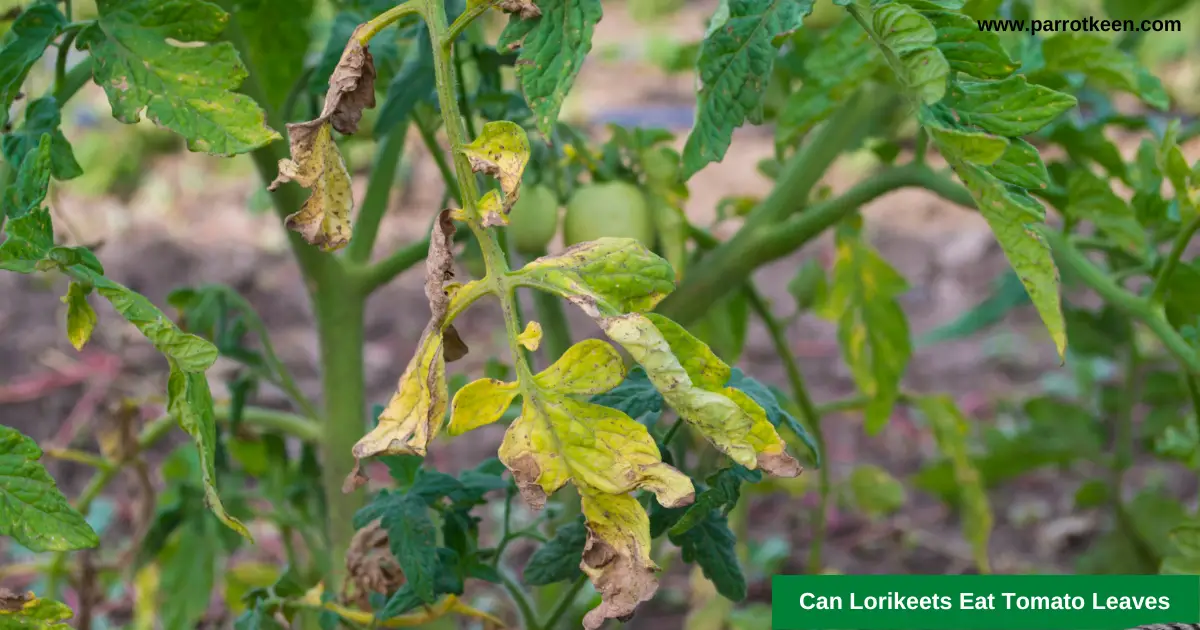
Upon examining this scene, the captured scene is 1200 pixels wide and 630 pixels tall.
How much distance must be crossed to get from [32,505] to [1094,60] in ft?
2.52

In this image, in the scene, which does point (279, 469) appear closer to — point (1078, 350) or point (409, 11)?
point (409, 11)

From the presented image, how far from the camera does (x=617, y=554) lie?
1.71 ft

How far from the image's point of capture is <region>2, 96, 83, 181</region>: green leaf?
2.19 ft

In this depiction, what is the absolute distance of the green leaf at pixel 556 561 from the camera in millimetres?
713

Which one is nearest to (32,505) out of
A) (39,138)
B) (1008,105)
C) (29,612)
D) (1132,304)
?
(29,612)

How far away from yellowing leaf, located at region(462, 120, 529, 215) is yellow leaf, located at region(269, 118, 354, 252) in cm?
7

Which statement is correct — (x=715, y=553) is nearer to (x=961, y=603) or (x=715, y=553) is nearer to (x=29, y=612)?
(x=961, y=603)

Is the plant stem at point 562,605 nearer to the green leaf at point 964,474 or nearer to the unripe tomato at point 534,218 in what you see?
the unripe tomato at point 534,218

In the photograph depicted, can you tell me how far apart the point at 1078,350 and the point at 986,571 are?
318 mm

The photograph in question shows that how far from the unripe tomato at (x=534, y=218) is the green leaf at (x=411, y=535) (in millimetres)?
233

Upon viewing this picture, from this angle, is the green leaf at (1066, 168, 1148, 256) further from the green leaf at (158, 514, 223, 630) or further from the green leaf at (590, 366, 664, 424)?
the green leaf at (158, 514, 223, 630)

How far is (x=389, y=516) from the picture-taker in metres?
0.73

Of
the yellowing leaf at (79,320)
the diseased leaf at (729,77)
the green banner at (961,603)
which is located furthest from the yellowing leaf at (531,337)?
the green banner at (961,603)

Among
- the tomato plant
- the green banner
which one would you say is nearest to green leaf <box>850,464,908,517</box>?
the tomato plant
